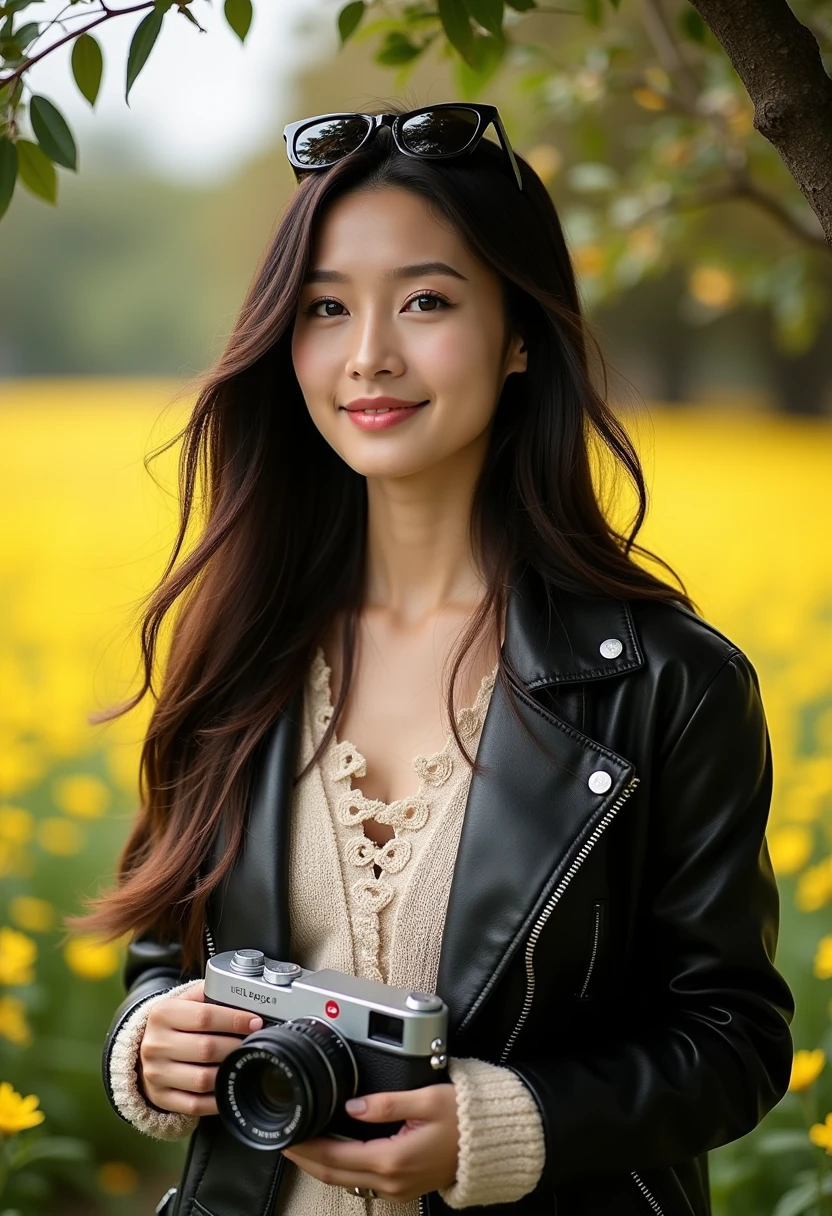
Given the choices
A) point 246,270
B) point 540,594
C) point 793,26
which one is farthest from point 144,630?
point 246,270

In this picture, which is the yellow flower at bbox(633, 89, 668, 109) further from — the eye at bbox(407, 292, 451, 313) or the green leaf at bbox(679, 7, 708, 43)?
the eye at bbox(407, 292, 451, 313)

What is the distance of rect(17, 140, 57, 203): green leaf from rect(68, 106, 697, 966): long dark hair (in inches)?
12.9

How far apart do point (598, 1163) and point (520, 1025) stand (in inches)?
7.5

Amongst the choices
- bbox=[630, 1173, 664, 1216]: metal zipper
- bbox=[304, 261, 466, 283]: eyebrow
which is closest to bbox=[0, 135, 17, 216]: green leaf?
bbox=[304, 261, 466, 283]: eyebrow

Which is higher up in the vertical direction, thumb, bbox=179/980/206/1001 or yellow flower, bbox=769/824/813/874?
thumb, bbox=179/980/206/1001

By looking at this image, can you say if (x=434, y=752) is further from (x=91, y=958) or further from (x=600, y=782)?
(x=91, y=958)

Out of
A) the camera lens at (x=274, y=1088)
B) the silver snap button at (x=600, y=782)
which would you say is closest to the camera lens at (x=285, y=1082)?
the camera lens at (x=274, y=1088)

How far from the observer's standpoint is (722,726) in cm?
165

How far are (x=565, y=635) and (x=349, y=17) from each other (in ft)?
3.12

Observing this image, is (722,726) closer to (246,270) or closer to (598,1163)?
(598,1163)

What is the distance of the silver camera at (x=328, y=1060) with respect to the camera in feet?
4.62

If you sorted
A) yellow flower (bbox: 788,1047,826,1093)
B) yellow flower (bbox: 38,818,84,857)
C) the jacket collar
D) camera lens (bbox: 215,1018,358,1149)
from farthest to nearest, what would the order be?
1. yellow flower (bbox: 38,818,84,857)
2. yellow flower (bbox: 788,1047,826,1093)
3. the jacket collar
4. camera lens (bbox: 215,1018,358,1149)

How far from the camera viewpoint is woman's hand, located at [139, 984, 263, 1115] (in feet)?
5.31

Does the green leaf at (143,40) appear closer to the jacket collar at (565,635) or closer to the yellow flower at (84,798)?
the jacket collar at (565,635)
